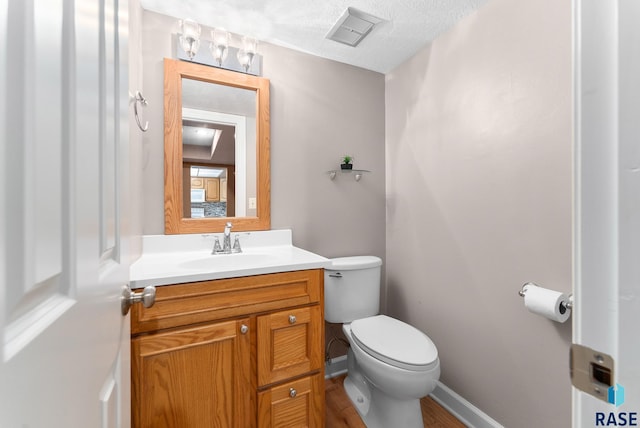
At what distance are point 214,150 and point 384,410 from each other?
1675mm

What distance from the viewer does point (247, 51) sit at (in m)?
1.58

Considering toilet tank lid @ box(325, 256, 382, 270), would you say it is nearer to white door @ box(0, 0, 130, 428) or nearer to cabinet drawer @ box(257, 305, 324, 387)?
cabinet drawer @ box(257, 305, 324, 387)

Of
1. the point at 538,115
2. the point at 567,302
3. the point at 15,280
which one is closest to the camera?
the point at 15,280

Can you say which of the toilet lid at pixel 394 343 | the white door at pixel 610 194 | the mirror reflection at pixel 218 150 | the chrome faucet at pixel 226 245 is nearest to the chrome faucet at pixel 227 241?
the chrome faucet at pixel 226 245

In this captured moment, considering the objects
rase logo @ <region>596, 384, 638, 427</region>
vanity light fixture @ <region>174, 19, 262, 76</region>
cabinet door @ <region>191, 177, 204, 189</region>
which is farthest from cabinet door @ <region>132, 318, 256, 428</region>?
vanity light fixture @ <region>174, 19, 262, 76</region>

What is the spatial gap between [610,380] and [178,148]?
1.71 metres

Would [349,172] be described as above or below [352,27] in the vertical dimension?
below

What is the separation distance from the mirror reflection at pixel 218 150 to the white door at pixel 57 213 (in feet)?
3.38

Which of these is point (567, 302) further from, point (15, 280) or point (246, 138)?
point (246, 138)

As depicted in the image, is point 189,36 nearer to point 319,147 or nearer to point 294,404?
point 319,147

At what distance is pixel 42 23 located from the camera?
0.92ft

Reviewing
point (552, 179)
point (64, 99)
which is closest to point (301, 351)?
point (64, 99)

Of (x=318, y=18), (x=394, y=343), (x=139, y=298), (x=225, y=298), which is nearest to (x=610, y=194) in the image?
(x=139, y=298)

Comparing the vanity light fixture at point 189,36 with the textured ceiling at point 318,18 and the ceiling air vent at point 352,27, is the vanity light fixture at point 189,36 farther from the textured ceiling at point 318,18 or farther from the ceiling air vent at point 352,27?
the ceiling air vent at point 352,27
